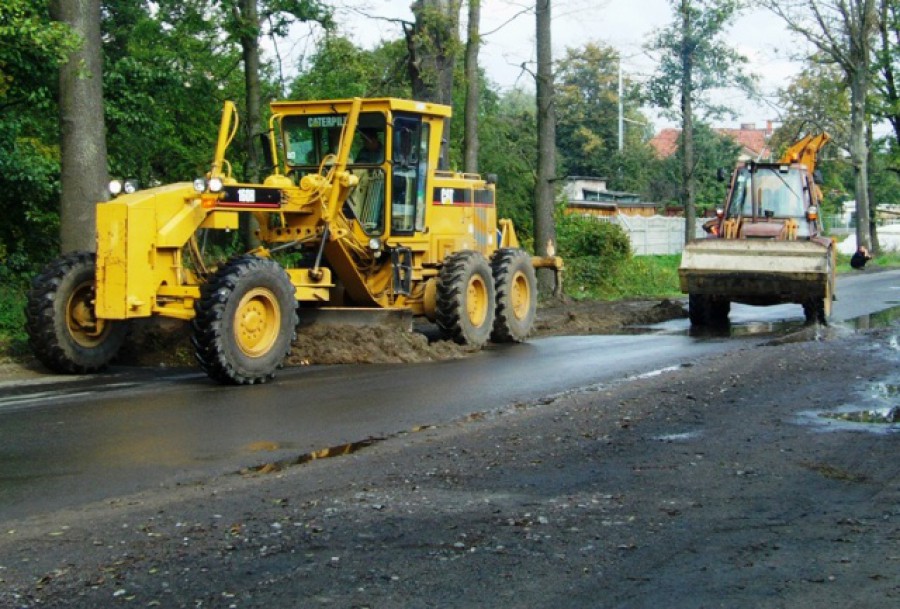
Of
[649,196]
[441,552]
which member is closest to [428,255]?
[441,552]

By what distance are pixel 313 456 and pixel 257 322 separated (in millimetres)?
4448

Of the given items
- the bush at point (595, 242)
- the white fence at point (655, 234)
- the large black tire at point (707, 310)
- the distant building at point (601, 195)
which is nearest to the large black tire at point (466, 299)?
the large black tire at point (707, 310)

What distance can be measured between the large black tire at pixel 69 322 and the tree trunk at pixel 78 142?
276 cm

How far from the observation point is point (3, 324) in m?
15.8

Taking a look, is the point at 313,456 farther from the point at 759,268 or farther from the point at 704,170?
the point at 704,170

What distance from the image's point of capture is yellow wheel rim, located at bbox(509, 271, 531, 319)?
723 inches

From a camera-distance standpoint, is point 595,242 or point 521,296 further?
point 595,242

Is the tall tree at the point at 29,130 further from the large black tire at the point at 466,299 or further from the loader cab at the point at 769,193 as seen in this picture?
the loader cab at the point at 769,193

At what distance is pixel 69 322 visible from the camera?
537 inches

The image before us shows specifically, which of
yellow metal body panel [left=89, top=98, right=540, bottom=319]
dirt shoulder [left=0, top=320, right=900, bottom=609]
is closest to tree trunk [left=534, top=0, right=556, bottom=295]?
yellow metal body panel [left=89, top=98, right=540, bottom=319]

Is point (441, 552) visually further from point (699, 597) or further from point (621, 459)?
point (621, 459)

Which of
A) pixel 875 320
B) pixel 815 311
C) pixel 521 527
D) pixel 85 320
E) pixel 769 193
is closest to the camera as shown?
pixel 521 527

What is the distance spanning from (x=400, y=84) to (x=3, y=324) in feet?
37.8

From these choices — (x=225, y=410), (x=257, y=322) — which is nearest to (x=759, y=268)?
(x=257, y=322)
